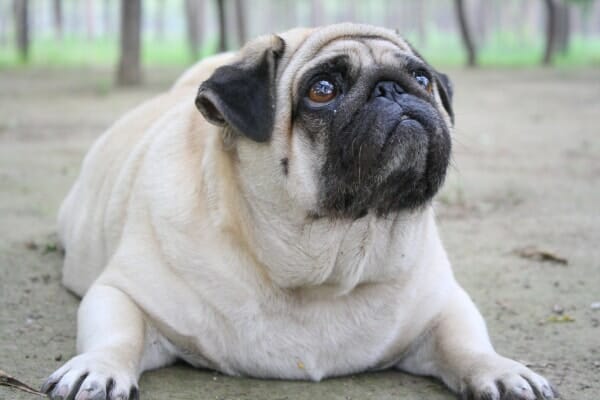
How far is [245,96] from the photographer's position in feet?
10.5

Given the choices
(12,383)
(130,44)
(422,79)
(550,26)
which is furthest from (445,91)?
(550,26)

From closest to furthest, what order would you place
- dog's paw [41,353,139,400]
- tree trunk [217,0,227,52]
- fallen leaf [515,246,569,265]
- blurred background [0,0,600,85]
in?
dog's paw [41,353,139,400]
fallen leaf [515,246,569,265]
tree trunk [217,0,227,52]
blurred background [0,0,600,85]

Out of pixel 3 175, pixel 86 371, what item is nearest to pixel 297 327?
pixel 86 371

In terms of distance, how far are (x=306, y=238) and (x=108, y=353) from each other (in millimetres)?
777

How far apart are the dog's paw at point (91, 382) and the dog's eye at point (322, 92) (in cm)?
111

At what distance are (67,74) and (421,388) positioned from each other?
615 inches

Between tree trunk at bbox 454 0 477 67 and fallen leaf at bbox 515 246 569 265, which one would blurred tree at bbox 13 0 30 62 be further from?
fallen leaf at bbox 515 246 569 265

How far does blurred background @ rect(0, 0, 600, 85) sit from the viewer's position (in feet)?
67.5

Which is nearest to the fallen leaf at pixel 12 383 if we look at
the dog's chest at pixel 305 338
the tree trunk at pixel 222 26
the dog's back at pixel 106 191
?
the dog's chest at pixel 305 338

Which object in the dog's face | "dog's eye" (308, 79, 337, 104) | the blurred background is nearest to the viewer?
the dog's face

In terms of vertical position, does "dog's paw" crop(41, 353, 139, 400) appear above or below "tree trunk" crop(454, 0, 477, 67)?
above

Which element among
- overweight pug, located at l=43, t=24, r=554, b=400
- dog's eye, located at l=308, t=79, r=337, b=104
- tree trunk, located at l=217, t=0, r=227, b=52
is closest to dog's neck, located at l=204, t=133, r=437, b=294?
overweight pug, located at l=43, t=24, r=554, b=400

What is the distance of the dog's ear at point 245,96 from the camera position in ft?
10.3

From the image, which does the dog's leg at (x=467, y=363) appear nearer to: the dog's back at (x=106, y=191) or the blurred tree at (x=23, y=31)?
the dog's back at (x=106, y=191)
